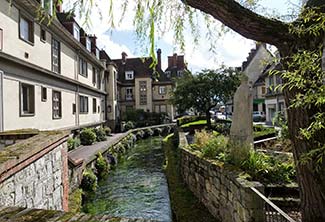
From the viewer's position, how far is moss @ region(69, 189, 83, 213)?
25.6 ft

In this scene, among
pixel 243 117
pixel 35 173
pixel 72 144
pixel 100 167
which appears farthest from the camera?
pixel 72 144

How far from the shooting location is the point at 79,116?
68.7ft

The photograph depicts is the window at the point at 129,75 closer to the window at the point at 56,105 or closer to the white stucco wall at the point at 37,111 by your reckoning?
the white stucco wall at the point at 37,111

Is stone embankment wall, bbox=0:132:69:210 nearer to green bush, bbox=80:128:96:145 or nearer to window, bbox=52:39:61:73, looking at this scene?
window, bbox=52:39:61:73

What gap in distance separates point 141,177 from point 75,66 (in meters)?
10.2

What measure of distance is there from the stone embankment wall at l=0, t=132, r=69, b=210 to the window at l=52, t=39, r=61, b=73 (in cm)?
1107

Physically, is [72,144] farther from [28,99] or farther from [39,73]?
[39,73]

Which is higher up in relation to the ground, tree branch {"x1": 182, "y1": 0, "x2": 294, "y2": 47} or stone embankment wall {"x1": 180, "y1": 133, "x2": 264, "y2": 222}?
tree branch {"x1": 182, "y1": 0, "x2": 294, "y2": 47}

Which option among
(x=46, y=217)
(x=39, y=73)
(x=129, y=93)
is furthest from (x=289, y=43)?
(x=129, y=93)

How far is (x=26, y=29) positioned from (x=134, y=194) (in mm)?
8566

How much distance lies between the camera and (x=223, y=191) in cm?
633

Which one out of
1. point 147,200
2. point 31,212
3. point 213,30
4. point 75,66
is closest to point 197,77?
point 75,66

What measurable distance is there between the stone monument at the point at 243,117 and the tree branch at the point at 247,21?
431cm

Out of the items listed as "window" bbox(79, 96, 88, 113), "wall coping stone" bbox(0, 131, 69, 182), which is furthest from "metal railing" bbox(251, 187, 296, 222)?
"window" bbox(79, 96, 88, 113)
